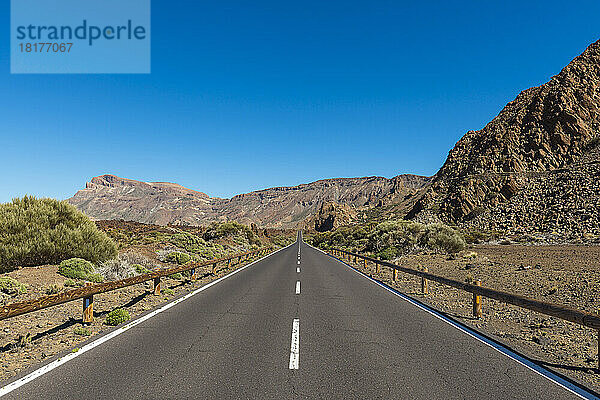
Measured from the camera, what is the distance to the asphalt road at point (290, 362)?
4262 millimetres

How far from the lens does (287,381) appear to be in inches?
179

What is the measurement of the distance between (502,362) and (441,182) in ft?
237

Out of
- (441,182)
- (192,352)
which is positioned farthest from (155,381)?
(441,182)

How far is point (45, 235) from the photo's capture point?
45.3 ft

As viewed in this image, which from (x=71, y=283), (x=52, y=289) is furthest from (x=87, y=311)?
(x=71, y=283)

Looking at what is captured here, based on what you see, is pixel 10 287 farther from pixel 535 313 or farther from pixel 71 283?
pixel 535 313

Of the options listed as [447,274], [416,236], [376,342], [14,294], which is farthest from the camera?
[416,236]

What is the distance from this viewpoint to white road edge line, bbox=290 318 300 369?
5238 mm

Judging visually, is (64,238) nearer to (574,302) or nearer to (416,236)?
(574,302)

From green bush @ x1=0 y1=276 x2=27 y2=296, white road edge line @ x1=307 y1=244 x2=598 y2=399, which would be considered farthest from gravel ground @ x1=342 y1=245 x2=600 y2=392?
green bush @ x1=0 y1=276 x2=27 y2=296

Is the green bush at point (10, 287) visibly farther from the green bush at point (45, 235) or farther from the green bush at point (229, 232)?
the green bush at point (229, 232)

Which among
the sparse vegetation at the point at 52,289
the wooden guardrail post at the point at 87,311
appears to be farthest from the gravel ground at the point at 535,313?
the sparse vegetation at the point at 52,289

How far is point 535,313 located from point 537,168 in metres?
59.6

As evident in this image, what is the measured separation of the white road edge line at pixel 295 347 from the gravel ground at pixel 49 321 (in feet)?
12.9
